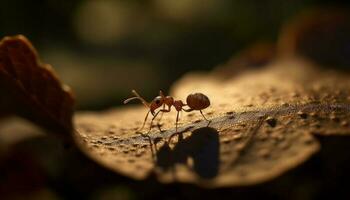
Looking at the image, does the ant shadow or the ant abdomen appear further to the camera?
the ant abdomen

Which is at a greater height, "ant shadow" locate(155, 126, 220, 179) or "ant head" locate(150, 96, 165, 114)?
"ant head" locate(150, 96, 165, 114)

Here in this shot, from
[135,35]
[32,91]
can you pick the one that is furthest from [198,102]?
[135,35]

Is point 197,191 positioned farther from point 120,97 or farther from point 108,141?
point 120,97

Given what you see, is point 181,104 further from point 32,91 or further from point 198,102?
point 32,91

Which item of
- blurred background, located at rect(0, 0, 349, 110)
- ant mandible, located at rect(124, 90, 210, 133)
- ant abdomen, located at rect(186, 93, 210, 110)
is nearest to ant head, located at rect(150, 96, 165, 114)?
ant mandible, located at rect(124, 90, 210, 133)

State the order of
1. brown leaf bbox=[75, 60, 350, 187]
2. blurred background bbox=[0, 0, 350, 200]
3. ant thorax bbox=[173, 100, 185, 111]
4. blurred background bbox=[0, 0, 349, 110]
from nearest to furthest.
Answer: brown leaf bbox=[75, 60, 350, 187] < blurred background bbox=[0, 0, 350, 200] < ant thorax bbox=[173, 100, 185, 111] < blurred background bbox=[0, 0, 349, 110]

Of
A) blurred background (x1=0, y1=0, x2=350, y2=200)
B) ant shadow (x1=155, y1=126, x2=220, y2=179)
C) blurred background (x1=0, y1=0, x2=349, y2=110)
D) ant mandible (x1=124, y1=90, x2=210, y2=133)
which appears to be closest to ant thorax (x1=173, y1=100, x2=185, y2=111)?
ant mandible (x1=124, y1=90, x2=210, y2=133)

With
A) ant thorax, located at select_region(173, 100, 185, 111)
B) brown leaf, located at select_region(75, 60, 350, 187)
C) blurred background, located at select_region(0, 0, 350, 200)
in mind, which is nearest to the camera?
brown leaf, located at select_region(75, 60, 350, 187)

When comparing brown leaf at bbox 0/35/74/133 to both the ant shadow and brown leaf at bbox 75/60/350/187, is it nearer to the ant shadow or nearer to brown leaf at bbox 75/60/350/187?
brown leaf at bbox 75/60/350/187

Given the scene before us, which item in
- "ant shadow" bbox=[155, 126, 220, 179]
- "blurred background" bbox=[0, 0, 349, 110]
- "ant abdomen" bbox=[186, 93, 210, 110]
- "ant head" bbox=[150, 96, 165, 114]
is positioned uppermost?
"blurred background" bbox=[0, 0, 349, 110]
